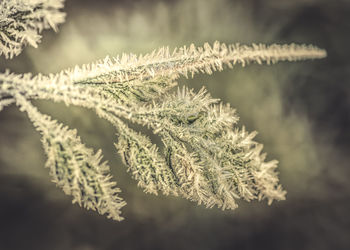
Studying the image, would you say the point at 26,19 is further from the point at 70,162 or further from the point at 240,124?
the point at 240,124

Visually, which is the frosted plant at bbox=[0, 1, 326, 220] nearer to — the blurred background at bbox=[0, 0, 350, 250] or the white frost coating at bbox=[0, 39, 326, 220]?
the white frost coating at bbox=[0, 39, 326, 220]

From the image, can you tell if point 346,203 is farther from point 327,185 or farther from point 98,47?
point 98,47

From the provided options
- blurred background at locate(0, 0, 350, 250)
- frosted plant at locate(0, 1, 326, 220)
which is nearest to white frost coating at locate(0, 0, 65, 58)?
frosted plant at locate(0, 1, 326, 220)

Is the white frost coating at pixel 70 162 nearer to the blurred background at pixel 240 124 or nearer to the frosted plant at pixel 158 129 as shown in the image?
the frosted plant at pixel 158 129

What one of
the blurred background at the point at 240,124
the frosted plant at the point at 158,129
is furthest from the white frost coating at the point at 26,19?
the blurred background at the point at 240,124

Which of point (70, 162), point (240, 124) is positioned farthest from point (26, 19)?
point (240, 124)

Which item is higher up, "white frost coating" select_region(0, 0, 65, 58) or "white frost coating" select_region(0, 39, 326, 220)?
"white frost coating" select_region(0, 0, 65, 58)

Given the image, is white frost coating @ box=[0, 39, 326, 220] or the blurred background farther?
the blurred background
